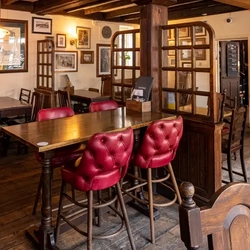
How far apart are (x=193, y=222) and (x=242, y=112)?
275 cm

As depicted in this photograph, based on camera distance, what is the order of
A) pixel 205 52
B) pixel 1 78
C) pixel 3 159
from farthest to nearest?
pixel 205 52
pixel 1 78
pixel 3 159

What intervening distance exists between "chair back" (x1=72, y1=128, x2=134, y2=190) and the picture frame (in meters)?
4.80

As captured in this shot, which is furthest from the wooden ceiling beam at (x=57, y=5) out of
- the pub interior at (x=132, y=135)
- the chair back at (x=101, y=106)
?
the chair back at (x=101, y=106)

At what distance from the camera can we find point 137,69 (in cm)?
332

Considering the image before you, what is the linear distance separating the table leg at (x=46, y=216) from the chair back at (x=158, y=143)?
71 cm

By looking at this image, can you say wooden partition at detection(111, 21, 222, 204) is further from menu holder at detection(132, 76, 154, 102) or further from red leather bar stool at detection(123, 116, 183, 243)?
red leather bar stool at detection(123, 116, 183, 243)

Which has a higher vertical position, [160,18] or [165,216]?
[160,18]

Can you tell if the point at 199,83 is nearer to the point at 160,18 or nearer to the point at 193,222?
the point at 160,18

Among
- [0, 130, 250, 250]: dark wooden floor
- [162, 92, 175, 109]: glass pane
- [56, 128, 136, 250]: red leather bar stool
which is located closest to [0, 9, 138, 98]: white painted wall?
[0, 130, 250, 250]: dark wooden floor

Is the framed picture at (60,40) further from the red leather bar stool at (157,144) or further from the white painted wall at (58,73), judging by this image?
the red leather bar stool at (157,144)

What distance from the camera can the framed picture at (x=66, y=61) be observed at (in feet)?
22.3

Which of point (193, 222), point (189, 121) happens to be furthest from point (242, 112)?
point (193, 222)

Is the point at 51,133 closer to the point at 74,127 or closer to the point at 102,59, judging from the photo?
the point at 74,127

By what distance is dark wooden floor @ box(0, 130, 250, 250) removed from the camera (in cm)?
234
